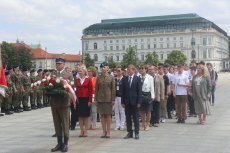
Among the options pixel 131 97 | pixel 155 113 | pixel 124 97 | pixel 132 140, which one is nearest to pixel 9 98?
pixel 155 113

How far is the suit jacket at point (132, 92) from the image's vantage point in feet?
37.7

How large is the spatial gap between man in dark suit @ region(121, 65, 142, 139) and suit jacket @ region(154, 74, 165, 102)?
8.20 ft

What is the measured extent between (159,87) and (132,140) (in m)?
3.40

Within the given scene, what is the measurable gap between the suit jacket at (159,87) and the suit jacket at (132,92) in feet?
8.37

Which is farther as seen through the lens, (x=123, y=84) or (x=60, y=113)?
(x=123, y=84)

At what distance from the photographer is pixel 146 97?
12.9 meters

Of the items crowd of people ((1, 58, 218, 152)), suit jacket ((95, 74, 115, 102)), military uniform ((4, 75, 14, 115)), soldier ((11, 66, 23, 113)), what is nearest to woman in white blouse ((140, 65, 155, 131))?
crowd of people ((1, 58, 218, 152))

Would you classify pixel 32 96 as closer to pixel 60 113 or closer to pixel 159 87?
pixel 159 87

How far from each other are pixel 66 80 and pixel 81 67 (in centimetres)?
178

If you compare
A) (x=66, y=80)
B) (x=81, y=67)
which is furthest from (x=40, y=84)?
(x=81, y=67)

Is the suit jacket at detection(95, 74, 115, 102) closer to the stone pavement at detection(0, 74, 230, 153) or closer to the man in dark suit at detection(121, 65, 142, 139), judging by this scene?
the man in dark suit at detection(121, 65, 142, 139)

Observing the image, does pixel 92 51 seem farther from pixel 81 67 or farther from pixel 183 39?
pixel 81 67

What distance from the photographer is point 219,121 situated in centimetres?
1479

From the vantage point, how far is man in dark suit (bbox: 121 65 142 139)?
37.7 feet
